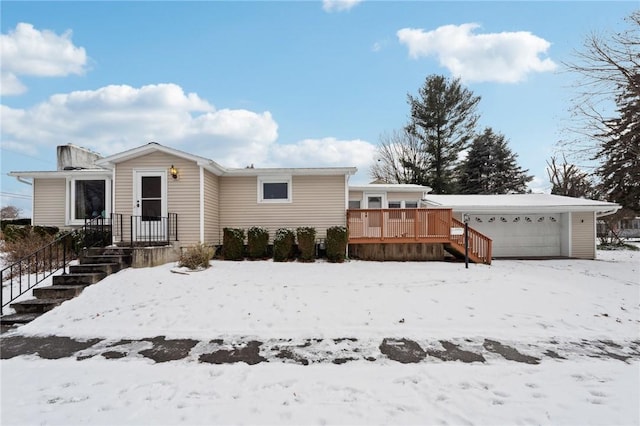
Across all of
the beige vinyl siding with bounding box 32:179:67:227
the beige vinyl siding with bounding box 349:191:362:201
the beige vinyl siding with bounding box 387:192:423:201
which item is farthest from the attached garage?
the beige vinyl siding with bounding box 32:179:67:227

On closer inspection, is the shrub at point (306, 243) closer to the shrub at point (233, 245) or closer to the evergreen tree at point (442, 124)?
the shrub at point (233, 245)

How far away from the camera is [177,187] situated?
10164mm

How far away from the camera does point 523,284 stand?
7602mm

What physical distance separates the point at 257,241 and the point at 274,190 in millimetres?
2186

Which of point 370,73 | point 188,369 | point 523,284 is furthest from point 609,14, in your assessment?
point 188,369

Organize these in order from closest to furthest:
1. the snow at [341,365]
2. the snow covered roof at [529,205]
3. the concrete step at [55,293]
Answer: the snow at [341,365] < the concrete step at [55,293] < the snow covered roof at [529,205]

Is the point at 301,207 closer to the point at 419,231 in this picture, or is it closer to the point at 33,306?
the point at 419,231

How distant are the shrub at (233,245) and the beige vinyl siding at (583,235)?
1459 cm

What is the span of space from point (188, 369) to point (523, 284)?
746 centimetres

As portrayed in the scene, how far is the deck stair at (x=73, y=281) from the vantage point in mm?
6000

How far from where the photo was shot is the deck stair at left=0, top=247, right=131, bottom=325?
600 centimetres

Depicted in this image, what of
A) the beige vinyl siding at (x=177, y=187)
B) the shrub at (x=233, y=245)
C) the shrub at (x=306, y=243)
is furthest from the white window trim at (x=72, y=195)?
the shrub at (x=306, y=243)

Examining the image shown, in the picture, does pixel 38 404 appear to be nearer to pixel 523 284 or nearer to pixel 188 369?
pixel 188 369

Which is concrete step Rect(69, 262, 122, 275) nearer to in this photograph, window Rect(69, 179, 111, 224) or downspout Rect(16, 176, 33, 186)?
window Rect(69, 179, 111, 224)
